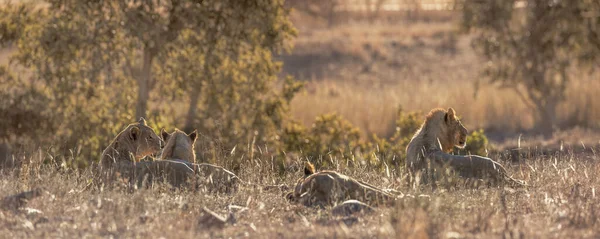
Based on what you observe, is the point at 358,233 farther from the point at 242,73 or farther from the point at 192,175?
the point at 242,73

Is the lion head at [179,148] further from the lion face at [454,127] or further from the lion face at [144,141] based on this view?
the lion face at [454,127]

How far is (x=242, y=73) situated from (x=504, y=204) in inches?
398

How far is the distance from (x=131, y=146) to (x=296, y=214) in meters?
3.16

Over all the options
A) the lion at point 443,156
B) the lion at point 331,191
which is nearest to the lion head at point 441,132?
the lion at point 443,156

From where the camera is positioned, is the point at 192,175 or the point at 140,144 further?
the point at 140,144

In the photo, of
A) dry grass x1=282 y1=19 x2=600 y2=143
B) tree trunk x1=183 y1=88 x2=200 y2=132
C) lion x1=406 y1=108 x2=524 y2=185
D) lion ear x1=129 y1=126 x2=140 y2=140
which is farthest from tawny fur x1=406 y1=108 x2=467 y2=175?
tree trunk x1=183 y1=88 x2=200 y2=132

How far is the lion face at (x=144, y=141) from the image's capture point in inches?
415

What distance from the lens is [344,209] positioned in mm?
7578

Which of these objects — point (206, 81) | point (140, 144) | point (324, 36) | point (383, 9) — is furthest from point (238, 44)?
point (383, 9)

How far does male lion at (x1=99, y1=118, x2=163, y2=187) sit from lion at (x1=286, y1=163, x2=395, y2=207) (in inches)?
80.3

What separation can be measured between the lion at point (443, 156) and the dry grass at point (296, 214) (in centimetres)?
50

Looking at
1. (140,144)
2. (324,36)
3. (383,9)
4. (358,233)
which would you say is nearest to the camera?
(358,233)

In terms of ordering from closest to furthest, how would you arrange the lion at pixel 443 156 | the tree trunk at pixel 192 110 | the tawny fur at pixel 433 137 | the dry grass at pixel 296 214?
the dry grass at pixel 296 214 < the lion at pixel 443 156 < the tawny fur at pixel 433 137 < the tree trunk at pixel 192 110

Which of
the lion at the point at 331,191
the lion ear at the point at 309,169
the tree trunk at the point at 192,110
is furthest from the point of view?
the tree trunk at the point at 192,110
